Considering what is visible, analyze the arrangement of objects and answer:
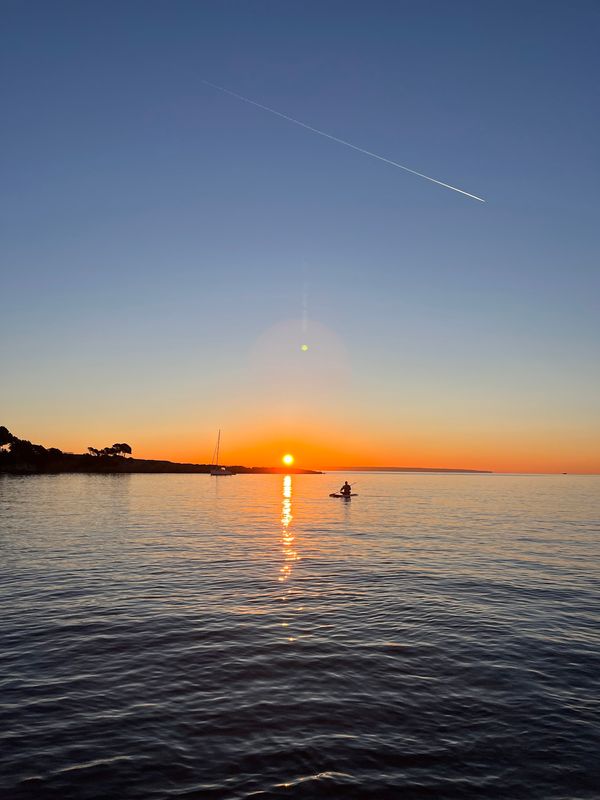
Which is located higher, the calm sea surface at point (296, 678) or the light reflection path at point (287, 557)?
the calm sea surface at point (296, 678)

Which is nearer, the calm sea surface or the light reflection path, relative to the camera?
the calm sea surface

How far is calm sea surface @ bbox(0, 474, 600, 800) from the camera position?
11.2 meters

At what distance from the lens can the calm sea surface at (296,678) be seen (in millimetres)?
11250

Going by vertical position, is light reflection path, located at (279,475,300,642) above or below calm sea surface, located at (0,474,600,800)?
below

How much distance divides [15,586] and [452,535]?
40.9 meters

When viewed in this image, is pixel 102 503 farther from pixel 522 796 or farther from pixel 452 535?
pixel 522 796

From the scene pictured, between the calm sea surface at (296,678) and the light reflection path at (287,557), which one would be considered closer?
the calm sea surface at (296,678)

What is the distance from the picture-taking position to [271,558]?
39.6 metres

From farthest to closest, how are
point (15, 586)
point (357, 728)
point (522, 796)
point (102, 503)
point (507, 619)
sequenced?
point (102, 503) < point (15, 586) < point (507, 619) < point (357, 728) < point (522, 796)

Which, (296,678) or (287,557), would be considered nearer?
(296,678)

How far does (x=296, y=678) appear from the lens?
16469mm

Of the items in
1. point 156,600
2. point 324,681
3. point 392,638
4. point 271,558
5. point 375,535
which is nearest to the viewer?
point 324,681

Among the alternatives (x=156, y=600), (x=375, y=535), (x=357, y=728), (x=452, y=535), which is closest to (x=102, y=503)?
(x=375, y=535)

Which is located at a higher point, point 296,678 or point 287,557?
point 296,678
